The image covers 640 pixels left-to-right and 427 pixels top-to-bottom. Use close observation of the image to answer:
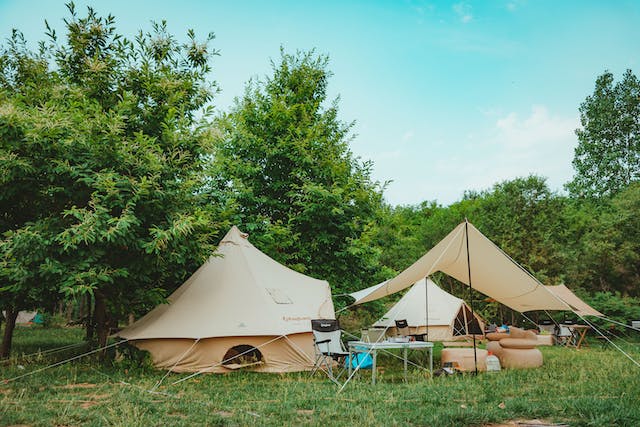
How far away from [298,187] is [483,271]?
4863 mm

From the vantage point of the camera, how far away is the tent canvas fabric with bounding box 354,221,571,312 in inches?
313

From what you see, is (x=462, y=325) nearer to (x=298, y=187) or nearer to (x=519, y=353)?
(x=298, y=187)

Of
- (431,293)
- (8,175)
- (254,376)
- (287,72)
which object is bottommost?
(254,376)

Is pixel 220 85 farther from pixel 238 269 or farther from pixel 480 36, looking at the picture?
pixel 480 36

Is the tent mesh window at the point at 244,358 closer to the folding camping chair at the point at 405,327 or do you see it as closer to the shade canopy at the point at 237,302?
the shade canopy at the point at 237,302

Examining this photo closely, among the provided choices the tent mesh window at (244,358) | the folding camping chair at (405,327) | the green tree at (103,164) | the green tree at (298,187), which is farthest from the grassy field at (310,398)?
the green tree at (298,187)

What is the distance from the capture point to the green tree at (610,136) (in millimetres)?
23031

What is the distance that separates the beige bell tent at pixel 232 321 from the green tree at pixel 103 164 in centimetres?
49

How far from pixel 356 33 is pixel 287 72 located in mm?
4653

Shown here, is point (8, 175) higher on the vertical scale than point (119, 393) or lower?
higher

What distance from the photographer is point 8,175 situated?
6.88 m

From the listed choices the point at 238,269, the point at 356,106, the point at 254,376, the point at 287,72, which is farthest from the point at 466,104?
the point at 254,376

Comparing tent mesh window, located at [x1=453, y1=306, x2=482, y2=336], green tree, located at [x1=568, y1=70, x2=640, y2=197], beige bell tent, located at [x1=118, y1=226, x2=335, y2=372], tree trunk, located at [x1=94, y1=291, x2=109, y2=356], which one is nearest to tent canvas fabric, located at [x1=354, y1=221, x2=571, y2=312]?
Answer: beige bell tent, located at [x1=118, y1=226, x2=335, y2=372]

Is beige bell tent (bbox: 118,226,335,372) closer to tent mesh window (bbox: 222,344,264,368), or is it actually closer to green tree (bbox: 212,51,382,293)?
tent mesh window (bbox: 222,344,264,368)
